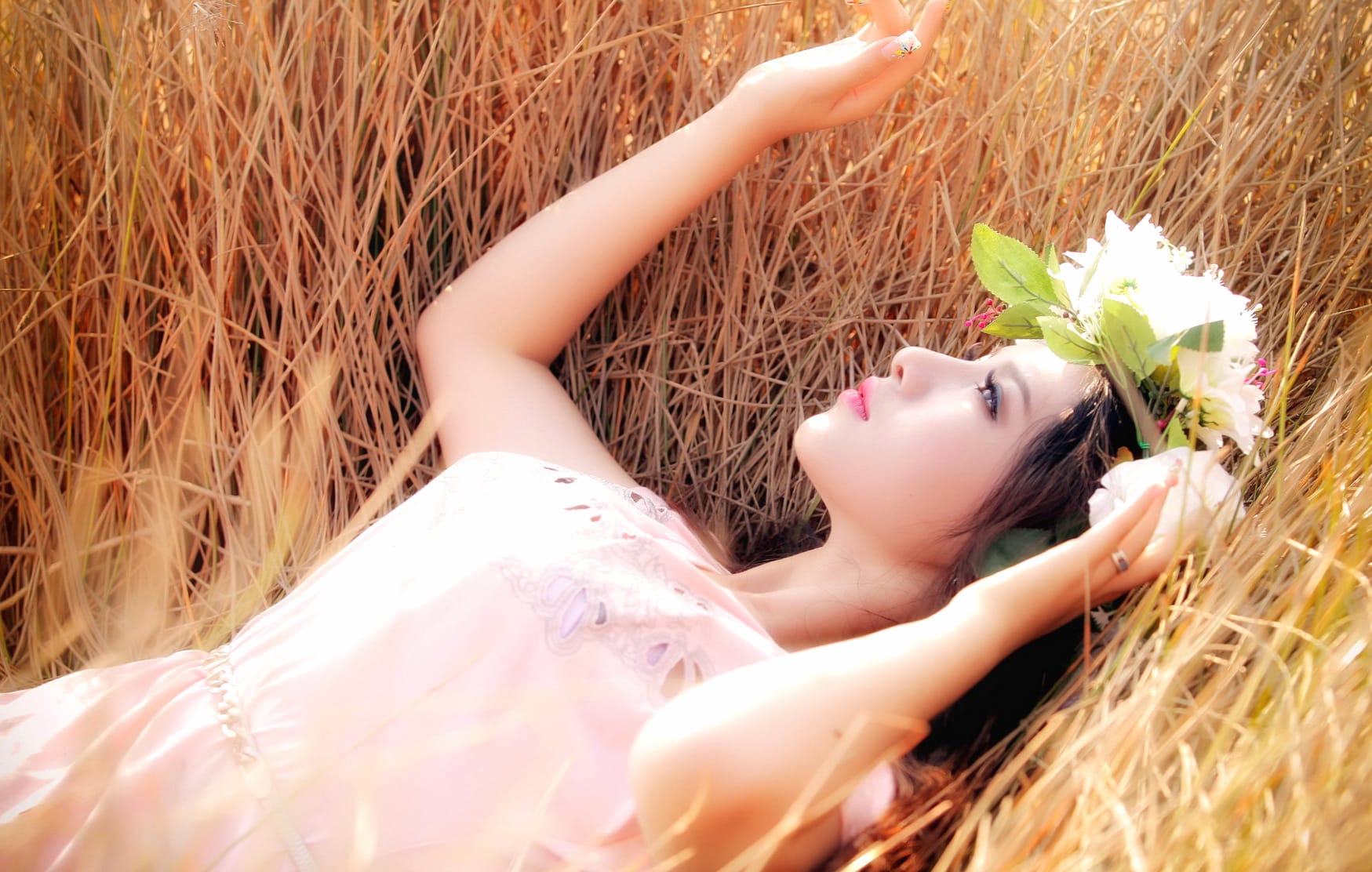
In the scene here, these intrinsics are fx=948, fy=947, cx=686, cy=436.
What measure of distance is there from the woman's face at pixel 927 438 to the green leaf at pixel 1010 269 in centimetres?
10

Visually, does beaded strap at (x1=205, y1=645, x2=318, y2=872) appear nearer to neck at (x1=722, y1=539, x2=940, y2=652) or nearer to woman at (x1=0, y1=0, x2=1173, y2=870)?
woman at (x1=0, y1=0, x2=1173, y2=870)

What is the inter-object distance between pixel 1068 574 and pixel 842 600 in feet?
1.27

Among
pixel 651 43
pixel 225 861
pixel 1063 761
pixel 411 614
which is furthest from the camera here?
pixel 651 43

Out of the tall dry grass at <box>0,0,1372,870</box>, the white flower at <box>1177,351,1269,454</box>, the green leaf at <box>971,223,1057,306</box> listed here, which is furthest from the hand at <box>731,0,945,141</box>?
the white flower at <box>1177,351,1269,454</box>

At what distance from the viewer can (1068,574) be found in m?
0.96

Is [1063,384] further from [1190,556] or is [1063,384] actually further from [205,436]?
[205,436]

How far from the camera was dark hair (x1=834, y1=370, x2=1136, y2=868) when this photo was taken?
1.14 m

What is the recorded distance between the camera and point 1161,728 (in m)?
0.88

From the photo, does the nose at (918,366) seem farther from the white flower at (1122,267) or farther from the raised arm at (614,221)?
the raised arm at (614,221)

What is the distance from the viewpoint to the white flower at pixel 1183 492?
1.04 meters

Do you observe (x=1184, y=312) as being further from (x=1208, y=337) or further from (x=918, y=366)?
(x=918, y=366)

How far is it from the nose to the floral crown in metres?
0.14

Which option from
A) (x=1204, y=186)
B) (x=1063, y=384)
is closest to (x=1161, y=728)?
(x=1063, y=384)

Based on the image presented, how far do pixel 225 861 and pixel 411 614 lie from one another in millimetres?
300
